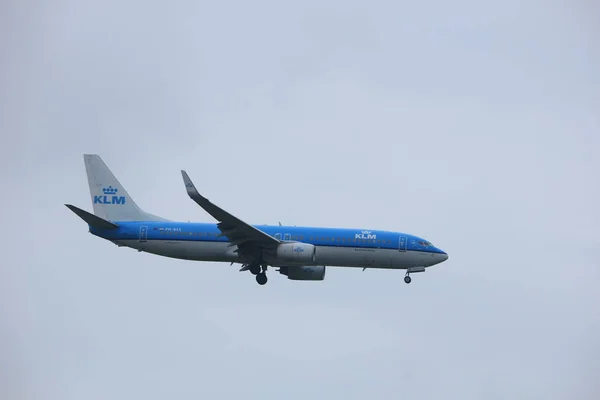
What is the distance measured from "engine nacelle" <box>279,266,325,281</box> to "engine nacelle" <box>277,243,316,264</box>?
160 inches

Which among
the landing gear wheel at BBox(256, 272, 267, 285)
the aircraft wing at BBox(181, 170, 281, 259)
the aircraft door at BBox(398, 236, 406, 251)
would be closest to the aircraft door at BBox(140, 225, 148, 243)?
the aircraft wing at BBox(181, 170, 281, 259)

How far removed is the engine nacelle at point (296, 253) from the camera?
4969 centimetres

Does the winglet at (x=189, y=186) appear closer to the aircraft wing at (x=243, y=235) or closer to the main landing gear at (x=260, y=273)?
the aircraft wing at (x=243, y=235)

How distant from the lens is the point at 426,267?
52250 millimetres

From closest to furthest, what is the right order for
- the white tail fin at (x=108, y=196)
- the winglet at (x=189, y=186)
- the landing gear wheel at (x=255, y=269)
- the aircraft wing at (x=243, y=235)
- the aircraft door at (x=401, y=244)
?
the winglet at (x=189, y=186) < the aircraft wing at (x=243, y=235) < the aircraft door at (x=401, y=244) < the landing gear wheel at (x=255, y=269) < the white tail fin at (x=108, y=196)

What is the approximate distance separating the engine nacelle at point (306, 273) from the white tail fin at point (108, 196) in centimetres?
829

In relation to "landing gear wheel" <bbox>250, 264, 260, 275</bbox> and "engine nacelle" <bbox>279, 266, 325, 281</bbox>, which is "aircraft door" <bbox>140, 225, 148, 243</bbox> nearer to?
"landing gear wheel" <bbox>250, 264, 260, 275</bbox>

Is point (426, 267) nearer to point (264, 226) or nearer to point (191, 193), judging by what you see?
point (264, 226)

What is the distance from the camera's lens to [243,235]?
49.8 m

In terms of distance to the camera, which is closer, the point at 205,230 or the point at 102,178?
the point at 205,230

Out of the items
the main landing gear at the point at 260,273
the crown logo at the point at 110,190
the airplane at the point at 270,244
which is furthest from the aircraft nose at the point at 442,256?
the crown logo at the point at 110,190

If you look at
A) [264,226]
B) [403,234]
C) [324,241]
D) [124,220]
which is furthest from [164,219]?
[403,234]

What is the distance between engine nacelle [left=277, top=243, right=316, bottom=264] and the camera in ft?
163

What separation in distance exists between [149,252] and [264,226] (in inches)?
267
